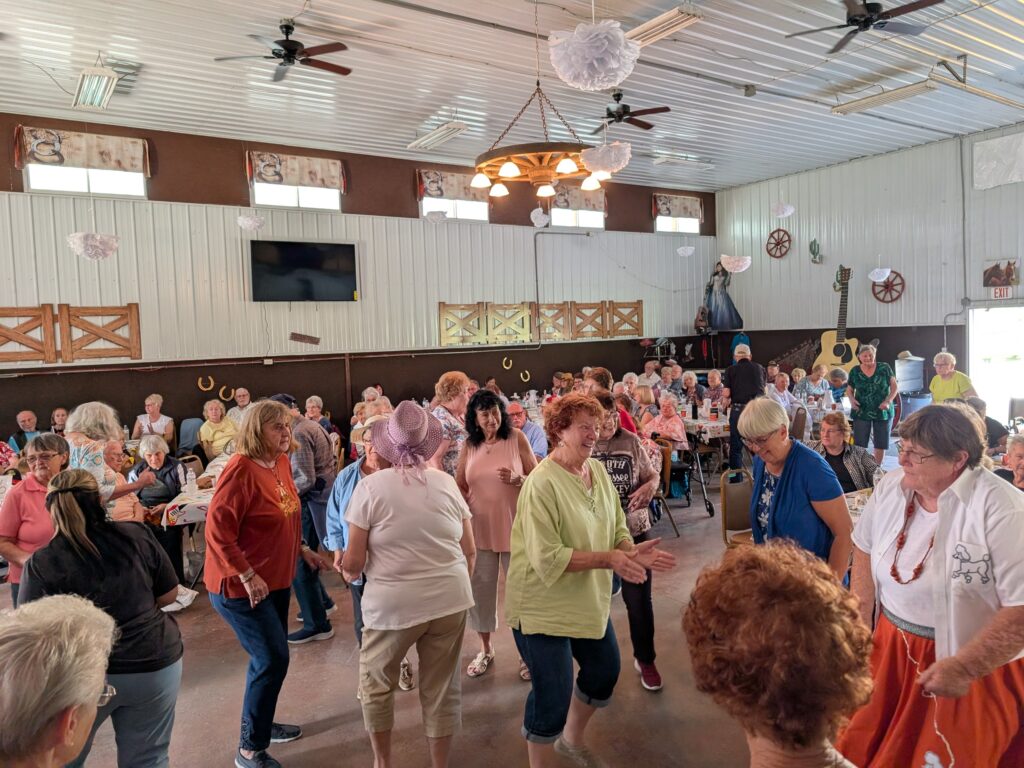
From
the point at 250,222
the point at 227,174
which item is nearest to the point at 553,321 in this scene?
the point at 250,222

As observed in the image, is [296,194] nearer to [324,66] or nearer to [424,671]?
[324,66]

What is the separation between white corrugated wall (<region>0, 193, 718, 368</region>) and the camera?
8719 millimetres

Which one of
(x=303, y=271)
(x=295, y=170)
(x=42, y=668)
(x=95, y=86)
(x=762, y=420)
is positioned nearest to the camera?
(x=42, y=668)

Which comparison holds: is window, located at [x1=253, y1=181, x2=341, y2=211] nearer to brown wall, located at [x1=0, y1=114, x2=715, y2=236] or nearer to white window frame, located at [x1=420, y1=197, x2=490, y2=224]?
brown wall, located at [x1=0, y1=114, x2=715, y2=236]

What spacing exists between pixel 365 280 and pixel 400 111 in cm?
293

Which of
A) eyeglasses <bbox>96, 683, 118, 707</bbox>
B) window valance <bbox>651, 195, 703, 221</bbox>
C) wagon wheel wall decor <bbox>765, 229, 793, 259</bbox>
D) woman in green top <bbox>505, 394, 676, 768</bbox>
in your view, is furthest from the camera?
window valance <bbox>651, 195, 703, 221</bbox>

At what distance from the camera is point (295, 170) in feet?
33.4

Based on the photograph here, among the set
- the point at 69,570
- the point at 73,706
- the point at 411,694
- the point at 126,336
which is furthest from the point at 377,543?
the point at 126,336

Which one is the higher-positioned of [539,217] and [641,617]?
[539,217]

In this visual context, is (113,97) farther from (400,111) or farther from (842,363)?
(842,363)

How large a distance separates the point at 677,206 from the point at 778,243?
7.27ft

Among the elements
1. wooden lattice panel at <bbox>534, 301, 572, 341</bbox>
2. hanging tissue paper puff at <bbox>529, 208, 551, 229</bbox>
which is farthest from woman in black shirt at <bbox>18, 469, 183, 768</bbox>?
wooden lattice panel at <bbox>534, 301, 572, 341</bbox>

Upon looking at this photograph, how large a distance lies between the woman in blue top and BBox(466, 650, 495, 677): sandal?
194 cm

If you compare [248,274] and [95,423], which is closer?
[95,423]
